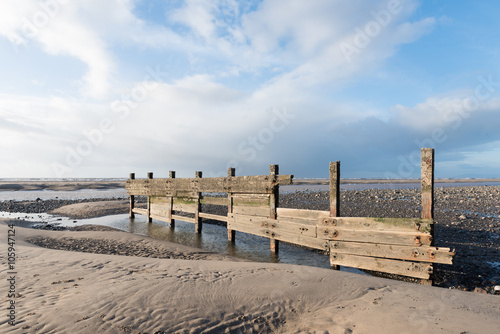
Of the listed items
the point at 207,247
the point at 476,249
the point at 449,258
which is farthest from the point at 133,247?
the point at 476,249

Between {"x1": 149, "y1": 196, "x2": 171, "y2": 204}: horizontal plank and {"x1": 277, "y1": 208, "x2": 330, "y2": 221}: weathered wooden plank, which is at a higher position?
{"x1": 277, "y1": 208, "x2": 330, "y2": 221}: weathered wooden plank

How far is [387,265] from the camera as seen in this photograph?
6.40 m

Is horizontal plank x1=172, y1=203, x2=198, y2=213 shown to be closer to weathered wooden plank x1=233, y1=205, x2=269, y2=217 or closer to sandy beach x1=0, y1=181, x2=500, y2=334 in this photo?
weathered wooden plank x1=233, y1=205, x2=269, y2=217

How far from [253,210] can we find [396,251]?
5474mm

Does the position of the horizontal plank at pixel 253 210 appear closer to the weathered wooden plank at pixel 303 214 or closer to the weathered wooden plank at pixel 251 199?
the weathered wooden plank at pixel 251 199

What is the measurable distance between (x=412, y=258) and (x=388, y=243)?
561 millimetres

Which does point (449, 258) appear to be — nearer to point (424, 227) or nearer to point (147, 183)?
point (424, 227)

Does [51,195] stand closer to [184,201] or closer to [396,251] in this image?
[184,201]

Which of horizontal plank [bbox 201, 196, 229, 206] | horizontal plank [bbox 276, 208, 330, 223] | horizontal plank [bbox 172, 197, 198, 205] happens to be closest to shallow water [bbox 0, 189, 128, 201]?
horizontal plank [bbox 172, 197, 198, 205]

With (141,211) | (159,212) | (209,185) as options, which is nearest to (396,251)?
(209,185)

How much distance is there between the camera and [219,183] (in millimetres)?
12141

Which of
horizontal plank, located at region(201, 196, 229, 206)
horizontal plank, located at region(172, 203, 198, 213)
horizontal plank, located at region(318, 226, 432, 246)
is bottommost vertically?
horizontal plank, located at region(172, 203, 198, 213)

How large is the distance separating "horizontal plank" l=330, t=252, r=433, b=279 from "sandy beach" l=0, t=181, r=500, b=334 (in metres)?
0.68

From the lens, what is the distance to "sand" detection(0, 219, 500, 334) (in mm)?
3611
